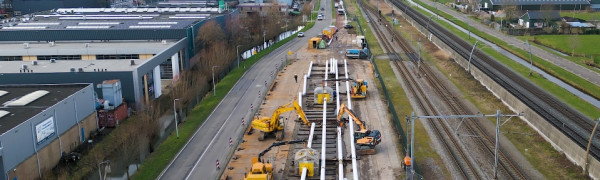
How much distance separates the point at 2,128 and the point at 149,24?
1417 inches

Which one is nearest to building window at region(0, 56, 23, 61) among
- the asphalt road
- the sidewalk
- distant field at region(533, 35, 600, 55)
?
the asphalt road

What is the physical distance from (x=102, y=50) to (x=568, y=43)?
5214 centimetres

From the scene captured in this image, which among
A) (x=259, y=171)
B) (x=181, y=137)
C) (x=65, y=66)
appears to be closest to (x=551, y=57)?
(x=181, y=137)

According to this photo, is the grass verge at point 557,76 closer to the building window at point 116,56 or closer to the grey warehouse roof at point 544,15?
the grey warehouse roof at point 544,15

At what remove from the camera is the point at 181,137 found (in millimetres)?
38219

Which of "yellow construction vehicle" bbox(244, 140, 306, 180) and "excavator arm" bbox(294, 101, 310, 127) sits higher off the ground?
"excavator arm" bbox(294, 101, 310, 127)

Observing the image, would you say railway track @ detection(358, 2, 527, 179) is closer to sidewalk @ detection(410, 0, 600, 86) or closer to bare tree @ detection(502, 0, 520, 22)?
sidewalk @ detection(410, 0, 600, 86)

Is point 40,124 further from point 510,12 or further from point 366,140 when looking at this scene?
point 510,12

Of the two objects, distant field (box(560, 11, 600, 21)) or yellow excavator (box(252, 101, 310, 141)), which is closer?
yellow excavator (box(252, 101, 310, 141))

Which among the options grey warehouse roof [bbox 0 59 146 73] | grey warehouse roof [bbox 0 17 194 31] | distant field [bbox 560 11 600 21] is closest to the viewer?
grey warehouse roof [bbox 0 59 146 73]

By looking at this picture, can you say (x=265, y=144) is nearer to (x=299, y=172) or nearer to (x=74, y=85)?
(x=299, y=172)

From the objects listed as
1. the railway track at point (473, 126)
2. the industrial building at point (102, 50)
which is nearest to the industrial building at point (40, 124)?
the industrial building at point (102, 50)

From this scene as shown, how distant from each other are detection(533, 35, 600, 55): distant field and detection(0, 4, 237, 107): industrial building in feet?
131

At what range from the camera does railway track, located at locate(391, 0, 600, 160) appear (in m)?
34.5
